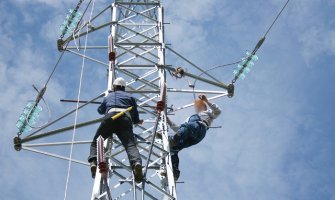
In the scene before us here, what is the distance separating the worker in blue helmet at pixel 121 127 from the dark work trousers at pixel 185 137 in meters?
2.14

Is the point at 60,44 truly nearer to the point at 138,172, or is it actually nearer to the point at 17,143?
the point at 17,143

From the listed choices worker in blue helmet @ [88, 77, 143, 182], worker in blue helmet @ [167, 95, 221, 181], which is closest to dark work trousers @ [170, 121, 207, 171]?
worker in blue helmet @ [167, 95, 221, 181]

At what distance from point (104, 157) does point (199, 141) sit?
13.9 feet

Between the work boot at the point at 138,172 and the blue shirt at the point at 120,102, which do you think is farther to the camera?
the blue shirt at the point at 120,102

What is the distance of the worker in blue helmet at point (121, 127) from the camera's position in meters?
10.2

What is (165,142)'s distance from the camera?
11.6m

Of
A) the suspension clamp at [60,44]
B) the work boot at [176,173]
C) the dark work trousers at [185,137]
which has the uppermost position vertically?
the suspension clamp at [60,44]

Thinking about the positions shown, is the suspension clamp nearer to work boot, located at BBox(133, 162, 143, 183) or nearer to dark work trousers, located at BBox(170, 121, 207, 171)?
dark work trousers, located at BBox(170, 121, 207, 171)

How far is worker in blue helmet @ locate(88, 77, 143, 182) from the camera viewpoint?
10240 mm

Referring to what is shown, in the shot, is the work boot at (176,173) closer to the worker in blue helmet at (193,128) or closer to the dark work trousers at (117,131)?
the worker in blue helmet at (193,128)

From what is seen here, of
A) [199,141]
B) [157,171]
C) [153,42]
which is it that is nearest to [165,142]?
[157,171]

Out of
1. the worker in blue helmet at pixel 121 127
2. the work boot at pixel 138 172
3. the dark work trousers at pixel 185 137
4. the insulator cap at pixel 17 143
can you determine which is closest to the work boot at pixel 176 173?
the dark work trousers at pixel 185 137

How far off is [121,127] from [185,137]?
3.16 meters

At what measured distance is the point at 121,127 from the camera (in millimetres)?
10875
